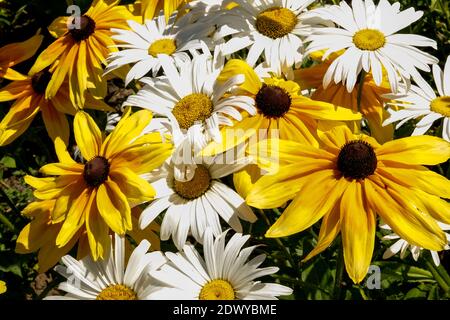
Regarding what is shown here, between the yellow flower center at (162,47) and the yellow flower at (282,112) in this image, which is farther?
the yellow flower center at (162,47)

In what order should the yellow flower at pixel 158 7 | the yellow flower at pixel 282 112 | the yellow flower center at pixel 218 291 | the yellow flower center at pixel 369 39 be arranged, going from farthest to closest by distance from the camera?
the yellow flower at pixel 158 7 < the yellow flower center at pixel 369 39 < the yellow flower at pixel 282 112 < the yellow flower center at pixel 218 291

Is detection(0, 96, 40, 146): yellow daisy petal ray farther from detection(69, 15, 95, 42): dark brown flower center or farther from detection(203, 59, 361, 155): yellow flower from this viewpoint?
detection(203, 59, 361, 155): yellow flower

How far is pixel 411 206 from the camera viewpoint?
4.06 ft

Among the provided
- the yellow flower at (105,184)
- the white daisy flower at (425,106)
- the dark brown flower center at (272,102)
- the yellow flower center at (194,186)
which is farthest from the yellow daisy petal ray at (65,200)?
the white daisy flower at (425,106)

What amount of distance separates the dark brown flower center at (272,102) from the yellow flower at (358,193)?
4.9 inches

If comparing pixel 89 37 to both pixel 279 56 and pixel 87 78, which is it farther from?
pixel 279 56

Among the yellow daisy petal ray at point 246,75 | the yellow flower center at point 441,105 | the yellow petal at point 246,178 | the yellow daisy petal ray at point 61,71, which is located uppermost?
the yellow daisy petal ray at point 61,71

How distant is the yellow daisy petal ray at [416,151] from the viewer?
4.30 feet

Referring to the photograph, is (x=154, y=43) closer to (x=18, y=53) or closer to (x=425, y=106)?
(x=18, y=53)

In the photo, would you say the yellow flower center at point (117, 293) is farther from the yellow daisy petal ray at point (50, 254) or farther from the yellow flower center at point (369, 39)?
the yellow flower center at point (369, 39)

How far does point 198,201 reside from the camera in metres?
1.40

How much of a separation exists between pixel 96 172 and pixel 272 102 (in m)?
0.45

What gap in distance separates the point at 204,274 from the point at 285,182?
289mm

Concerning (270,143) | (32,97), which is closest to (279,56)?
(270,143)
